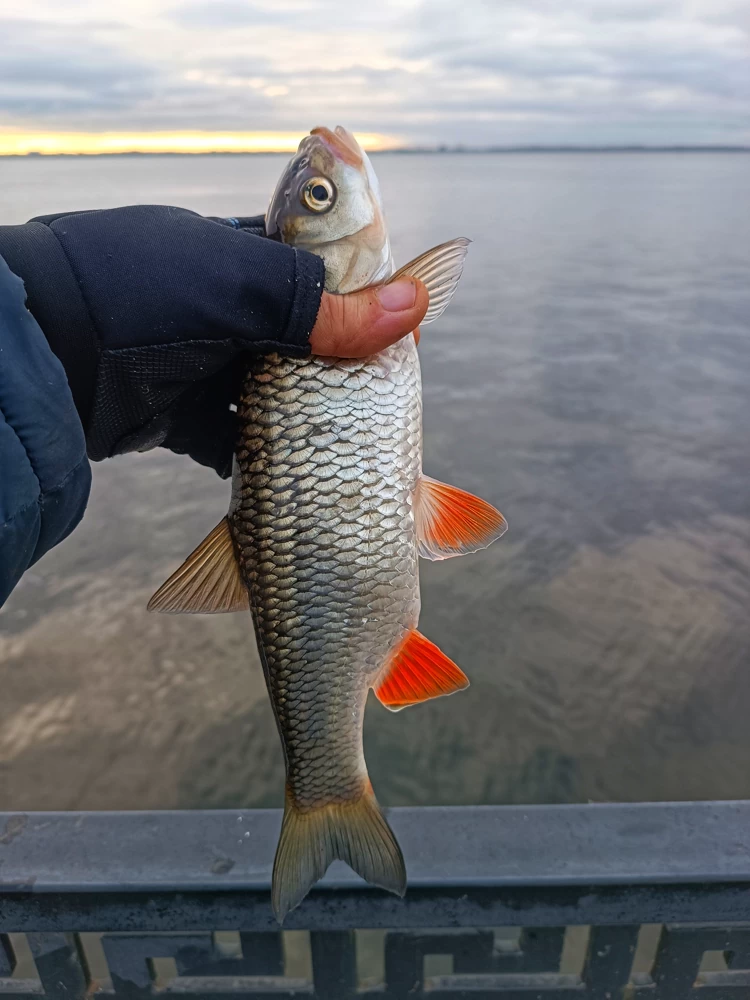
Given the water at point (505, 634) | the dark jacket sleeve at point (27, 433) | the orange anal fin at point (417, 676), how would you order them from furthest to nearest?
the water at point (505, 634) < the orange anal fin at point (417, 676) < the dark jacket sleeve at point (27, 433)

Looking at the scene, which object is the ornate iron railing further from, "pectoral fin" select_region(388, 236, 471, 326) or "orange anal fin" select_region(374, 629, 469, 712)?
"pectoral fin" select_region(388, 236, 471, 326)

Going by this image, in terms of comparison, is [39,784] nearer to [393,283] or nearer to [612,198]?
[393,283]

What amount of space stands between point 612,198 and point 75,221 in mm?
52980

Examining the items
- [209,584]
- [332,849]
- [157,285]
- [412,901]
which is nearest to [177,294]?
[157,285]

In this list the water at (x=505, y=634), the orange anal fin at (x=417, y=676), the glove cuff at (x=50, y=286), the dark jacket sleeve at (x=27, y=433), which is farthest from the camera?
the water at (x=505, y=634)

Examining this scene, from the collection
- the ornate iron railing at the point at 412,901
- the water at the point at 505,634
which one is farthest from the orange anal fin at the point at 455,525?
the water at the point at 505,634

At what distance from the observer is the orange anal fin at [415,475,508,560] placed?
189 centimetres

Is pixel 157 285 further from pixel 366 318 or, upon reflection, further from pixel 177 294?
pixel 366 318

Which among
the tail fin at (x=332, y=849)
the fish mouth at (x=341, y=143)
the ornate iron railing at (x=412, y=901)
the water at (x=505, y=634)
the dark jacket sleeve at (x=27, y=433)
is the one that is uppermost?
the fish mouth at (x=341, y=143)

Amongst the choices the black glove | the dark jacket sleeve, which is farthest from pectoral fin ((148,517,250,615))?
the black glove

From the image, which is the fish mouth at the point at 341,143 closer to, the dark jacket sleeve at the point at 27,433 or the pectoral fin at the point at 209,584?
the dark jacket sleeve at the point at 27,433

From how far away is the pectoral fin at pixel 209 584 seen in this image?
1698 millimetres

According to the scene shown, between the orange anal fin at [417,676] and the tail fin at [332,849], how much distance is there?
259 millimetres

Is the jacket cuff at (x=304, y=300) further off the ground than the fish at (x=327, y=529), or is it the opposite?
the jacket cuff at (x=304, y=300)
